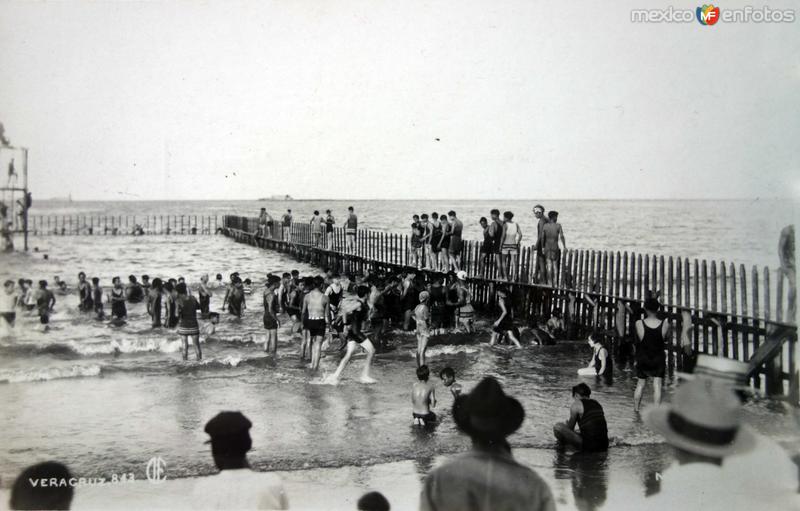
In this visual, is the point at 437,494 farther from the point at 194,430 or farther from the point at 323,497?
the point at 194,430

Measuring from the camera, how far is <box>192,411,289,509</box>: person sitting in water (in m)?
3.97

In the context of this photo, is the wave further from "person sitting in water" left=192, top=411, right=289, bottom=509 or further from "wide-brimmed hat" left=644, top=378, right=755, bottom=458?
"wide-brimmed hat" left=644, top=378, right=755, bottom=458

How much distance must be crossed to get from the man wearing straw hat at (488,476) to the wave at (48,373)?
9.47 meters

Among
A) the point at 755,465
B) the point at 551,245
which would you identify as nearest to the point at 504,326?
the point at 551,245

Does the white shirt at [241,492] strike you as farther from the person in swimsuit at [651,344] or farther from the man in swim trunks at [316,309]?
the man in swim trunks at [316,309]

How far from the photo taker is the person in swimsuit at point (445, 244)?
17.4 m

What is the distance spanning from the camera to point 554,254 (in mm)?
13805

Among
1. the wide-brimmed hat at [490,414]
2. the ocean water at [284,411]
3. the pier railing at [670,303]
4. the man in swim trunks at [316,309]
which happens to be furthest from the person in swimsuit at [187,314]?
the wide-brimmed hat at [490,414]

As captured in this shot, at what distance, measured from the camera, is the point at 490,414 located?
3736 millimetres

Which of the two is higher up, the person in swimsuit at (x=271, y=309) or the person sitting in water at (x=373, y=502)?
the person in swimsuit at (x=271, y=309)

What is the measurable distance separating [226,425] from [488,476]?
1598 millimetres

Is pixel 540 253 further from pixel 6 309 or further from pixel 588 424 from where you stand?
pixel 6 309

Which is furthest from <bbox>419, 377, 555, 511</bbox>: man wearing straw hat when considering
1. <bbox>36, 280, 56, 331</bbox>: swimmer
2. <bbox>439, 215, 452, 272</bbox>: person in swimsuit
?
<bbox>36, 280, 56, 331</bbox>: swimmer

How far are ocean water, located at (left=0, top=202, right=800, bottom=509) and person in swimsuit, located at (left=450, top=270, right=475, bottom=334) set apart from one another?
1.02ft
